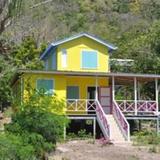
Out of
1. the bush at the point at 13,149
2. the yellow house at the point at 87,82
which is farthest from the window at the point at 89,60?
the bush at the point at 13,149

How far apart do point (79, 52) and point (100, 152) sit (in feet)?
41.4

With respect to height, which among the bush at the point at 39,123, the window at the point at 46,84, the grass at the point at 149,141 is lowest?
the grass at the point at 149,141

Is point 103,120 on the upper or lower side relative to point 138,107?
lower

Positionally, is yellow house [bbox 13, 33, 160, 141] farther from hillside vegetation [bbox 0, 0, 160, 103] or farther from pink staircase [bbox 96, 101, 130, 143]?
hillside vegetation [bbox 0, 0, 160, 103]

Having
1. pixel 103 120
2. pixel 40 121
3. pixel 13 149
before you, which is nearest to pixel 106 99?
pixel 103 120

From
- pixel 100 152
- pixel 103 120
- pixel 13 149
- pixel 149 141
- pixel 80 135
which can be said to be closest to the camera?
pixel 13 149

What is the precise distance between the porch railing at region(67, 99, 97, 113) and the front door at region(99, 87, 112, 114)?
1.03m

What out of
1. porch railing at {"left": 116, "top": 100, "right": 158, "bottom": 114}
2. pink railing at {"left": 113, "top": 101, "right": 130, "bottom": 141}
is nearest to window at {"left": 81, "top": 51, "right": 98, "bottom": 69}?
porch railing at {"left": 116, "top": 100, "right": 158, "bottom": 114}

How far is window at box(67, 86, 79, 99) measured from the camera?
3359 cm

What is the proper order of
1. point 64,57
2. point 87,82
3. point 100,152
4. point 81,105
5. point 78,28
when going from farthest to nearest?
point 78,28
point 64,57
point 87,82
point 81,105
point 100,152

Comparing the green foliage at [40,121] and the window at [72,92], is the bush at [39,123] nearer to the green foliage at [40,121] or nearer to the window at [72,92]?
the green foliage at [40,121]

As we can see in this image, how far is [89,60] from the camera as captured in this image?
34.7m

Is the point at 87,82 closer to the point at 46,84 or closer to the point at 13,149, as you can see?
the point at 46,84

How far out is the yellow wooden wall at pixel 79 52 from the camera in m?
34.4
